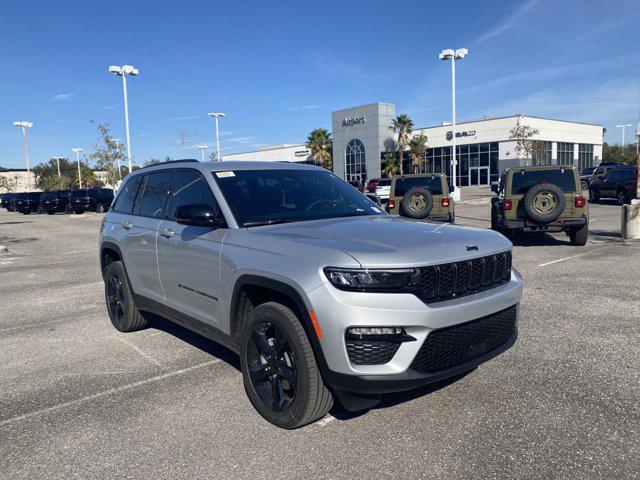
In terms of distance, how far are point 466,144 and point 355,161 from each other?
12.6m

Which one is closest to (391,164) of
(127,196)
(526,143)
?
(526,143)

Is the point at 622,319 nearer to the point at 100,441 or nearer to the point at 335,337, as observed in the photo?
the point at 335,337

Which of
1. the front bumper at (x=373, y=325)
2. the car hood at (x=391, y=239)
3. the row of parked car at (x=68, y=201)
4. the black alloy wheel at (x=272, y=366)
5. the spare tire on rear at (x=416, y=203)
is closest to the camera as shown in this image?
the front bumper at (x=373, y=325)

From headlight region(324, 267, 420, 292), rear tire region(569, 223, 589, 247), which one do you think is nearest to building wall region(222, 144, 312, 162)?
rear tire region(569, 223, 589, 247)

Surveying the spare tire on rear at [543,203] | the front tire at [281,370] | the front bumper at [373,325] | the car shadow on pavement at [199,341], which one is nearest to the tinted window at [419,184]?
the spare tire on rear at [543,203]

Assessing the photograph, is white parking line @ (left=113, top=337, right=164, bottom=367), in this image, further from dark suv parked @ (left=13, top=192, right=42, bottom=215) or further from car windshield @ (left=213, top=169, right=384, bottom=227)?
dark suv parked @ (left=13, top=192, right=42, bottom=215)

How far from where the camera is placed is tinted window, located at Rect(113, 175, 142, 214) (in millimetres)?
5605

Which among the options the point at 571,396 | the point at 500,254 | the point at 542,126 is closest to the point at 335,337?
the point at 500,254

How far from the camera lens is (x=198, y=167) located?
4449 millimetres

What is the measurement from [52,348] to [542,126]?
54.8m

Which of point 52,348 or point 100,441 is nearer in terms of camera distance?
point 100,441

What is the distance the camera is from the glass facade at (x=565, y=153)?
55.6 meters

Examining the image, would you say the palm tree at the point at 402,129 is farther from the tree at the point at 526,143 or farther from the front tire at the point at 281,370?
the front tire at the point at 281,370

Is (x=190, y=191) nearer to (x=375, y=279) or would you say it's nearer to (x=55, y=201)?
(x=375, y=279)
